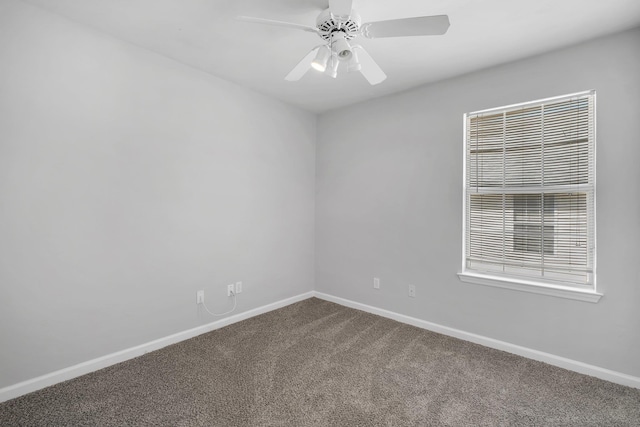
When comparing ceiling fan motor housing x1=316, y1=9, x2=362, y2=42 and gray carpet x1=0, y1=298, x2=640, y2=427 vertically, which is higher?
ceiling fan motor housing x1=316, y1=9, x2=362, y2=42

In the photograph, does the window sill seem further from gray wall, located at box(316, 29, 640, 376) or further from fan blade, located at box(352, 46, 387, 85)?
fan blade, located at box(352, 46, 387, 85)

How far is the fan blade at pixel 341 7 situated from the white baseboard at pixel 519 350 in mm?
2770

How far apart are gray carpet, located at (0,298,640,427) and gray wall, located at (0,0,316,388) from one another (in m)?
0.35

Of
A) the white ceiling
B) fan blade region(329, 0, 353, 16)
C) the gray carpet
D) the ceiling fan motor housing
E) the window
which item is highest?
the white ceiling

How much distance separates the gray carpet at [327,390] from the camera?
5.78 ft

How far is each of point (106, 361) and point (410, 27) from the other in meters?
3.02

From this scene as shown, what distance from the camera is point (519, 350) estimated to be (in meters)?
2.52

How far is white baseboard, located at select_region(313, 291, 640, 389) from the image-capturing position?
2.14 meters

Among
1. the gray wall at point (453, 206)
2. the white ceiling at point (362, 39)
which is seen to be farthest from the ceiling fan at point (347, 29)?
the gray wall at point (453, 206)

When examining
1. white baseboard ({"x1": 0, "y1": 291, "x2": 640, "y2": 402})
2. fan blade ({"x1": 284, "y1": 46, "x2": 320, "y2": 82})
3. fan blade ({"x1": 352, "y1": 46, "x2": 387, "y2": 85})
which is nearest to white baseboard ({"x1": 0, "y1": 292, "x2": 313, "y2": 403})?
white baseboard ({"x1": 0, "y1": 291, "x2": 640, "y2": 402})

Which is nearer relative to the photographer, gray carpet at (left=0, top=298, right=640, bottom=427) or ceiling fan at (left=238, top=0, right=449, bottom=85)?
ceiling fan at (left=238, top=0, right=449, bottom=85)

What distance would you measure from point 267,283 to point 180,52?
7.91 ft

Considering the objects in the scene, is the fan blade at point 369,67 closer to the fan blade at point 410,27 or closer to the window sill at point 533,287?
the fan blade at point 410,27

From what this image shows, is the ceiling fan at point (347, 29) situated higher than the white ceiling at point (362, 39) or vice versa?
the white ceiling at point (362, 39)
